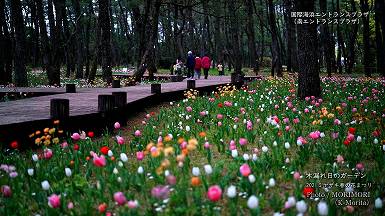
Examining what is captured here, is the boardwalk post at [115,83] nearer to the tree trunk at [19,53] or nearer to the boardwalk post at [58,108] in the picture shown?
the tree trunk at [19,53]

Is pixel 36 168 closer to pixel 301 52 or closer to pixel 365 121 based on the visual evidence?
pixel 365 121

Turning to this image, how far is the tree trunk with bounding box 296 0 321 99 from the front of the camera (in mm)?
10961

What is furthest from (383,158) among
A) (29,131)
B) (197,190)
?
(29,131)

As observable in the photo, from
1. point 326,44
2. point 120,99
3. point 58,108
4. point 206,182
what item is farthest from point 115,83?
point 326,44

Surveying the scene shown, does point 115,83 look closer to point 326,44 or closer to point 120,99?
point 120,99

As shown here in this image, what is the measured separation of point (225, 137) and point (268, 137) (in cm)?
80

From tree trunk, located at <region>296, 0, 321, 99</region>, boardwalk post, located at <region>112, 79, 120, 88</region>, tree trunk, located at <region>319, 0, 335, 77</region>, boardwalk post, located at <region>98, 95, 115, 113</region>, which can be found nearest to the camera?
boardwalk post, located at <region>98, 95, 115, 113</region>

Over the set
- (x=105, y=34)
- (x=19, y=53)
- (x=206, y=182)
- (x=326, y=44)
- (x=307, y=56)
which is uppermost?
(x=105, y=34)

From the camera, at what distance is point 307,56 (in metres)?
11.0

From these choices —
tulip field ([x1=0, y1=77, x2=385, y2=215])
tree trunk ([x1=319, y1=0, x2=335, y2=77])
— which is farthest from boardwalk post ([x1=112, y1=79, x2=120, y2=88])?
tulip field ([x1=0, y1=77, x2=385, y2=215])

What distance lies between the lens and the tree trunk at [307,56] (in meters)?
11.0

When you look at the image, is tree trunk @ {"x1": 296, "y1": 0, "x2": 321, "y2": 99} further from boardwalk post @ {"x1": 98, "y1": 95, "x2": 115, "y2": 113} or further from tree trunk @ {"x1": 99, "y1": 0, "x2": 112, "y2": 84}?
tree trunk @ {"x1": 99, "y1": 0, "x2": 112, "y2": 84}

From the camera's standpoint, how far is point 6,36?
73.1 feet

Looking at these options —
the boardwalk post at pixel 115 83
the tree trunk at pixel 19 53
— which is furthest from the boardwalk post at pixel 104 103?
the tree trunk at pixel 19 53
